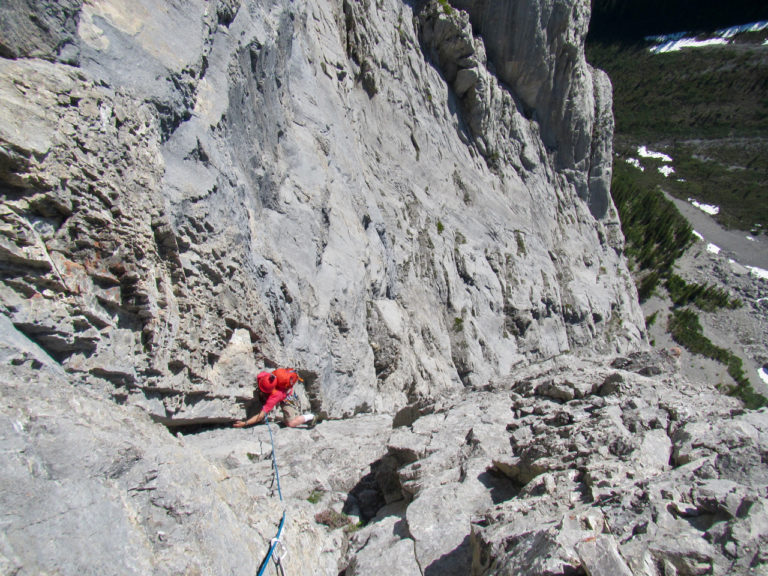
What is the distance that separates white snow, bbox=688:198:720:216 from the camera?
282 feet

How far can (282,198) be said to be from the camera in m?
11.1

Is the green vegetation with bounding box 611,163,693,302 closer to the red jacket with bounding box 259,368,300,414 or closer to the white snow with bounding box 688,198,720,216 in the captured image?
the white snow with bounding box 688,198,720,216

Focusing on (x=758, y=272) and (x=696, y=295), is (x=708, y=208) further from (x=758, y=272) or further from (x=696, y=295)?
(x=696, y=295)

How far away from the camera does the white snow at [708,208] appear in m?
86.0

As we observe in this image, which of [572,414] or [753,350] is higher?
[753,350]

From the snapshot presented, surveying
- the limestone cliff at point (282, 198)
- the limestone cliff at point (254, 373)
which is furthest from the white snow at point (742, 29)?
the limestone cliff at point (254, 373)

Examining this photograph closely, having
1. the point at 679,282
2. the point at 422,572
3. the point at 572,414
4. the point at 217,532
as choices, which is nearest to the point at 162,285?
the point at 217,532

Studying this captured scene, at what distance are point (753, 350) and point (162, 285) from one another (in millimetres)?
61426

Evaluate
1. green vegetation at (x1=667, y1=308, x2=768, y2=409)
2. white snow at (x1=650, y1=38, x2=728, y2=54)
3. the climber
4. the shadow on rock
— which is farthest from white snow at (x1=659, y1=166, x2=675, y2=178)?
the shadow on rock

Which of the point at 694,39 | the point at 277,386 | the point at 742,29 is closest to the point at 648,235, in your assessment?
the point at 277,386

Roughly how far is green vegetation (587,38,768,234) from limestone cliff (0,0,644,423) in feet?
270

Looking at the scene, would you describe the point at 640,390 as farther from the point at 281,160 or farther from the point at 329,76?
the point at 329,76

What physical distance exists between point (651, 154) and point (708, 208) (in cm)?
2215

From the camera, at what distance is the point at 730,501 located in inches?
183
